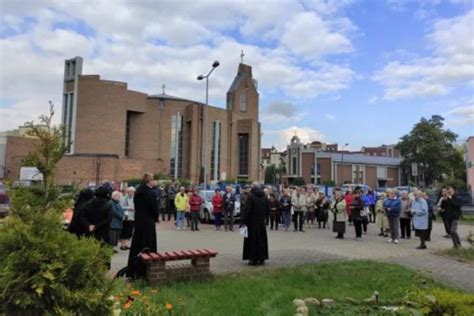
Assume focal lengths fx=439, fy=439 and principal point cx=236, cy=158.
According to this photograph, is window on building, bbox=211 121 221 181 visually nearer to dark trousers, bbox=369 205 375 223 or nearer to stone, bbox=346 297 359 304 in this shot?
dark trousers, bbox=369 205 375 223

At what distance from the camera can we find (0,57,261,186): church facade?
5816 centimetres

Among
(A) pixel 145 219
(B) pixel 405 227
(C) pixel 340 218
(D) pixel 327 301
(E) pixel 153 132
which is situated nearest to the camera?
(D) pixel 327 301

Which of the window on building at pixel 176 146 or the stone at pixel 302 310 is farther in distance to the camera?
the window on building at pixel 176 146

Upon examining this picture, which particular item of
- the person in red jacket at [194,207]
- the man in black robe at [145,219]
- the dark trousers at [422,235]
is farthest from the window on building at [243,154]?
the man in black robe at [145,219]

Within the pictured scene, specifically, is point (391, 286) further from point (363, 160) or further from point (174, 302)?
point (363, 160)

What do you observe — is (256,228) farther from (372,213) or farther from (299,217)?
(372,213)

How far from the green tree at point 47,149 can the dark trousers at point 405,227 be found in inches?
593

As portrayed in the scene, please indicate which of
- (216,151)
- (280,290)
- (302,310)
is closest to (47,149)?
(302,310)

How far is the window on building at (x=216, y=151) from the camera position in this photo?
72562mm

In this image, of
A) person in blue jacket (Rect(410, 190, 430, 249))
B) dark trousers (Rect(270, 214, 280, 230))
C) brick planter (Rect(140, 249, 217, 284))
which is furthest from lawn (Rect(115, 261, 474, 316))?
dark trousers (Rect(270, 214, 280, 230))

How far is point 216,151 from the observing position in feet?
240

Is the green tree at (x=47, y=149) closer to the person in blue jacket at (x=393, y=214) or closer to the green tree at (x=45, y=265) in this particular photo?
the green tree at (x=45, y=265)

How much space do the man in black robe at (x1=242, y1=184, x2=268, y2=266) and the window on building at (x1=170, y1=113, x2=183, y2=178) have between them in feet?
197

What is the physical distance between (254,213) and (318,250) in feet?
10.6
